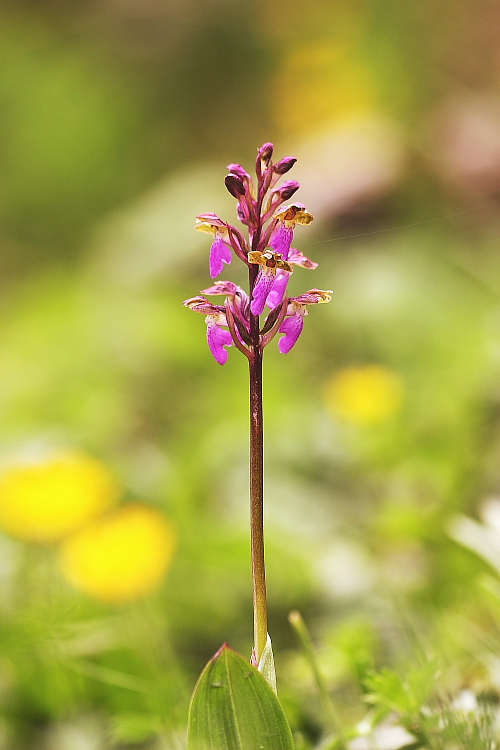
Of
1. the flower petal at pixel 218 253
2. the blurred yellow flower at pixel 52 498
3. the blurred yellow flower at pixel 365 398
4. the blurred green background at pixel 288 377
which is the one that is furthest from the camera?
the blurred yellow flower at pixel 365 398

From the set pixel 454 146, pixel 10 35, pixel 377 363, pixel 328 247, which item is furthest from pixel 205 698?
pixel 10 35

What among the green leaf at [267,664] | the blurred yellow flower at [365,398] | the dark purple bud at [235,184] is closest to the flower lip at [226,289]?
the dark purple bud at [235,184]

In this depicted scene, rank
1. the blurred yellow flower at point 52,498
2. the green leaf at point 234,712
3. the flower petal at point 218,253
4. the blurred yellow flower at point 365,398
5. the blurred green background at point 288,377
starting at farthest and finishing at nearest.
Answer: the blurred yellow flower at point 365,398 < the blurred yellow flower at point 52,498 < the blurred green background at point 288,377 < the flower petal at point 218,253 < the green leaf at point 234,712

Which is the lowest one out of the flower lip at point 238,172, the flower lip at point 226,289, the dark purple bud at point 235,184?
the flower lip at point 226,289

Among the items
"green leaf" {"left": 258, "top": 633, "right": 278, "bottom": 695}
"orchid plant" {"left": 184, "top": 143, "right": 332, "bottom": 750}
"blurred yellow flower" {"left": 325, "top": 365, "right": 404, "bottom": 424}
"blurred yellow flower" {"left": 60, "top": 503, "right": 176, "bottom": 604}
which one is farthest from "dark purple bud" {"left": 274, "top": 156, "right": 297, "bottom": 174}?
"blurred yellow flower" {"left": 325, "top": 365, "right": 404, "bottom": 424}

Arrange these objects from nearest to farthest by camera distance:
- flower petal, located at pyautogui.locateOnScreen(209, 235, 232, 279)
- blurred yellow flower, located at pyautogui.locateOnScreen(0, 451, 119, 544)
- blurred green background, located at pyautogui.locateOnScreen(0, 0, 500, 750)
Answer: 1. flower petal, located at pyautogui.locateOnScreen(209, 235, 232, 279)
2. blurred green background, located at pyautogui.locateOnScreen(0, 0, 500, 750)
3. blurred yellow flower, located at pyautogui.locateOnScreen(0, 451, 119, 544)

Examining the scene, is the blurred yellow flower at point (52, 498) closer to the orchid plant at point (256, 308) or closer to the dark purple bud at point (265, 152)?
the orchid plant at point (256, 308)

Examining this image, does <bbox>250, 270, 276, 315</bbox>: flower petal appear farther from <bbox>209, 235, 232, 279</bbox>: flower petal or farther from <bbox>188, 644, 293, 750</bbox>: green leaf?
<bbox>188, 644, 293, 750</bbox>: green leaf

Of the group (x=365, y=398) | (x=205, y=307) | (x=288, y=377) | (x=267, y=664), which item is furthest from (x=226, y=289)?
(x=288, y=377)
